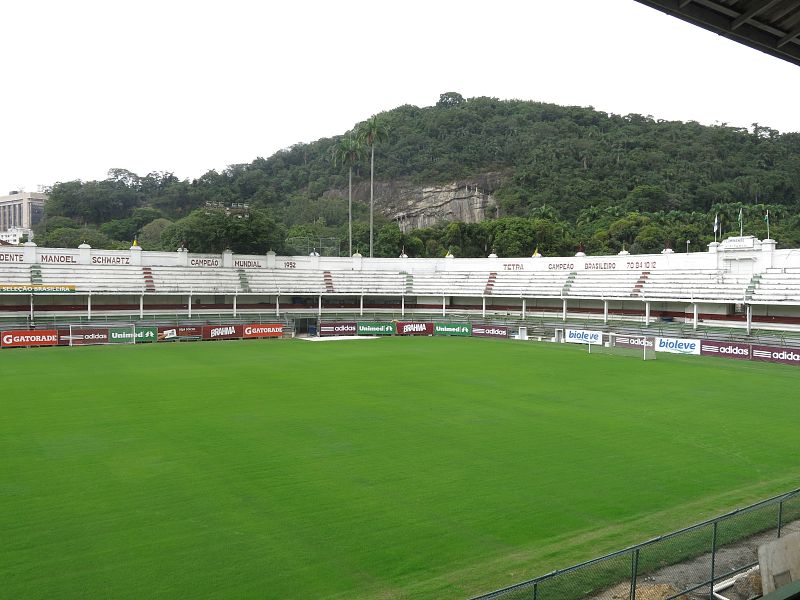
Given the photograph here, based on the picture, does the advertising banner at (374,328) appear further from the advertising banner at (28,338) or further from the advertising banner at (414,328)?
the advertising banner at (28,338)

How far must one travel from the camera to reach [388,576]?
1076 centimetres

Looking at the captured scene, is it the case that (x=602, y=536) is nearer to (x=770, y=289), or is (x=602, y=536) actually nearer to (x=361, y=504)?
(x=361, y=504)

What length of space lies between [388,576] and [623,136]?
421 ft

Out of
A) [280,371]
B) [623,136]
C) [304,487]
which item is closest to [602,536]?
[304,487]

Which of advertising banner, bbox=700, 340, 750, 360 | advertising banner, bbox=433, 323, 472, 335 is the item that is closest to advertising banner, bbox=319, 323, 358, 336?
advertising banner, bbox=433, 323, 472, 335

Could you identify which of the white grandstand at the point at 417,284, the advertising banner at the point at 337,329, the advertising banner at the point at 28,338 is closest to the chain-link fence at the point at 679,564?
the white grandstand at the point at 417,284

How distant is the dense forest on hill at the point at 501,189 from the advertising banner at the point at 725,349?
39.6m

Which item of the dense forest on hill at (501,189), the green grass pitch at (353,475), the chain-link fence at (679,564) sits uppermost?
the dense forest on hill at (501,189)

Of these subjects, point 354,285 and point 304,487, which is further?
point 354,285

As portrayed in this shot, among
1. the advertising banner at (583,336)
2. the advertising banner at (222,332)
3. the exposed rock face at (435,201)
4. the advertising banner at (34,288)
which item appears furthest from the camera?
the exposed rock face at (435,201)

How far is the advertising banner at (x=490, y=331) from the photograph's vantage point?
5475 cm

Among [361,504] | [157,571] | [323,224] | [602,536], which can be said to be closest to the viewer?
[157,571]

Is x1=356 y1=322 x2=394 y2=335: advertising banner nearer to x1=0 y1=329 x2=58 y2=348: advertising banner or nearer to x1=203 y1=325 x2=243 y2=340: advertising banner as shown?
x1=203 y1=325 x2=243 y2=340: advertising banner

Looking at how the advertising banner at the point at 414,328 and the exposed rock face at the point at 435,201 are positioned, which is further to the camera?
the exposed rock face at the point at 435,201
